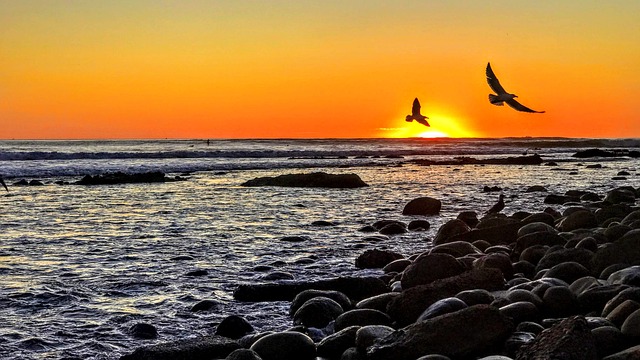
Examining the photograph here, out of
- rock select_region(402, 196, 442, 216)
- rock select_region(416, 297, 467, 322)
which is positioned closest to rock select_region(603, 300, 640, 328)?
A: rock select_region(416, 297, 467, 322)

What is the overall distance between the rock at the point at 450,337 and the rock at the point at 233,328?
1.63 metres

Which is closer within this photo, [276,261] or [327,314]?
[327,314]

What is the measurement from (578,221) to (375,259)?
13.3 feet

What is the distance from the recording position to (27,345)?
630 centimetres

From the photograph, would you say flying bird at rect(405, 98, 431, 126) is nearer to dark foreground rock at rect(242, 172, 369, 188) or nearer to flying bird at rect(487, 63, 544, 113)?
flying bird at rect(487, 63, 544, 113)

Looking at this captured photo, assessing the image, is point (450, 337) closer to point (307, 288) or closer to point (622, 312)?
point (622, 312)

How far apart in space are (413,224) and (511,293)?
736cm

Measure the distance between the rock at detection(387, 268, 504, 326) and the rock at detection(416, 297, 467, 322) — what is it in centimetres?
39

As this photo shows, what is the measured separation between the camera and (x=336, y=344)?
19.8 ft

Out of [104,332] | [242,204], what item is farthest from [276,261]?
[242,204]

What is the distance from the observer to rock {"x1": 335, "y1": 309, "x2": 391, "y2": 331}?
663 centimetres

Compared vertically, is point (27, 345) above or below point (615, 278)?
below

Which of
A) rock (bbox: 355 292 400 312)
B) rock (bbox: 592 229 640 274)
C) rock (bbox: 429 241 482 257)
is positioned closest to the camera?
rock (bbox: 355 292 400 312)

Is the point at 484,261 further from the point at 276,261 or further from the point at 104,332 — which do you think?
the point at 104,332
